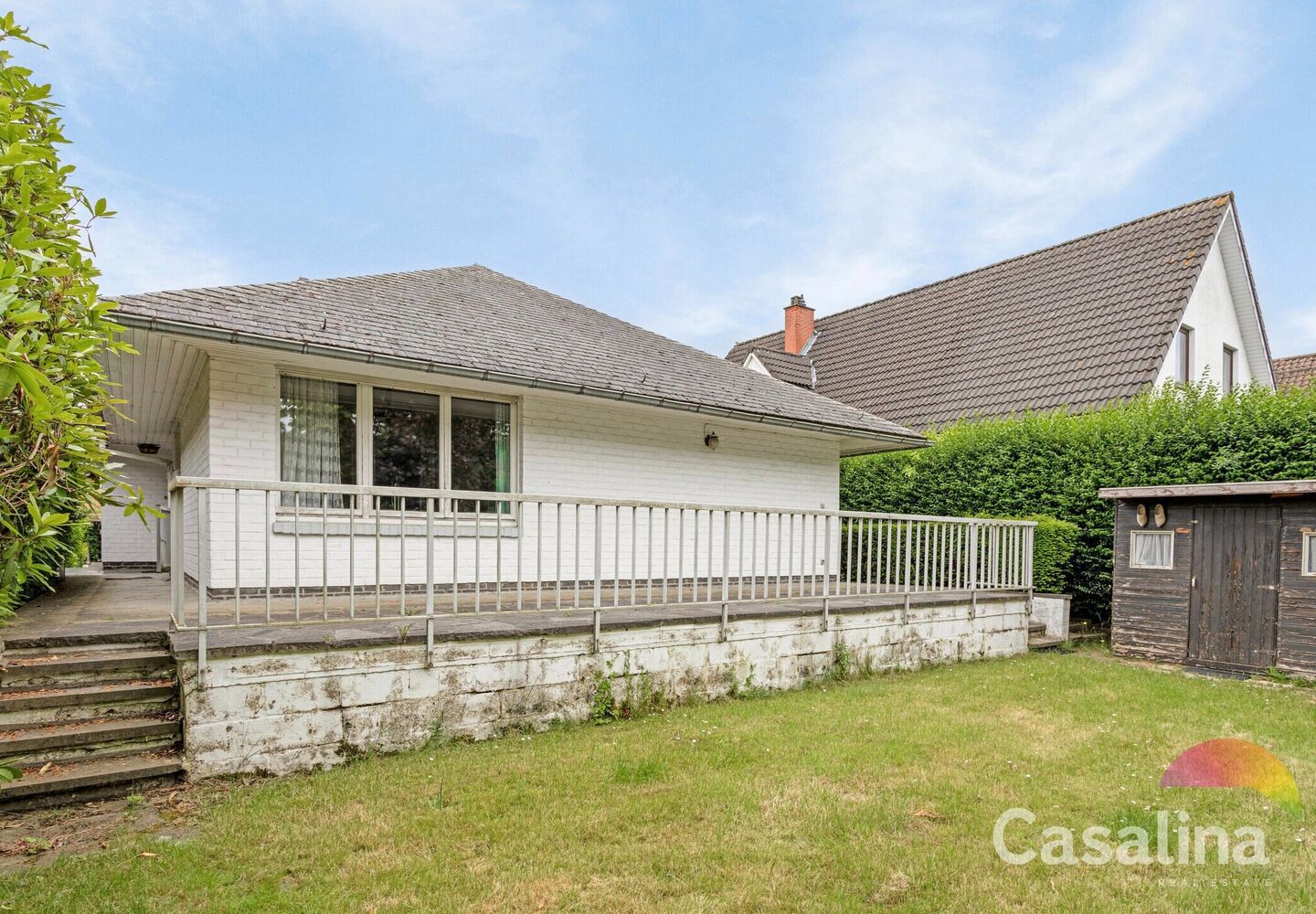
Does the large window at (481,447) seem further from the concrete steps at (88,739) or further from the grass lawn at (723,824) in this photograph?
the concrete steps at (88,739)

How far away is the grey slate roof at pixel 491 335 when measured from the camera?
21.3 ft

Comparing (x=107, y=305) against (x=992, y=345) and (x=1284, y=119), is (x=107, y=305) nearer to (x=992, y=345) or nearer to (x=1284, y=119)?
(x=992, y=345)

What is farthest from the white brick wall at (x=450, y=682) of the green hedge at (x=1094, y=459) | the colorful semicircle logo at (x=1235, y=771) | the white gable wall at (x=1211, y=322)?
the white gable wall at (x=1211, y=322)

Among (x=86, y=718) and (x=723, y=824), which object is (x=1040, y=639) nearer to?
(x=723, y=824)

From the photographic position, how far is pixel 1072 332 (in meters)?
13.0

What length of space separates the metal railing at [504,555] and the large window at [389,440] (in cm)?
24

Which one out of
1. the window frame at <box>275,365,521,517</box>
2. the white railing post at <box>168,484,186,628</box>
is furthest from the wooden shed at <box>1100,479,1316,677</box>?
the white railing post at <box>168,484,186,628</box>

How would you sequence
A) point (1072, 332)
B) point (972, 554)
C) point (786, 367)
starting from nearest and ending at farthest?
point (972, 554)
point (1072, 332)
point (786, 367)

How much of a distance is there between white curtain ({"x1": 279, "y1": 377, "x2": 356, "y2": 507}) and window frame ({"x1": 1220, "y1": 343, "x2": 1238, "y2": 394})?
1549 centimetres

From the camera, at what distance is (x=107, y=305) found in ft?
7.03

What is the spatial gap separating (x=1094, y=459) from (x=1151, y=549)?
76.9 inches

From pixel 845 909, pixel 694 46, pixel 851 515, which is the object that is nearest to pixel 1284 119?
pixel 694 46

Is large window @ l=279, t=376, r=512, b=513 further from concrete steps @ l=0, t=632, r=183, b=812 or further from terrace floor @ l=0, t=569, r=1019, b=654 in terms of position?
concrete steps @ l=0, t=632, r=183, b=812

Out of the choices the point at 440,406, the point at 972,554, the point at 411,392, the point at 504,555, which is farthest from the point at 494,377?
the point at 972,554
